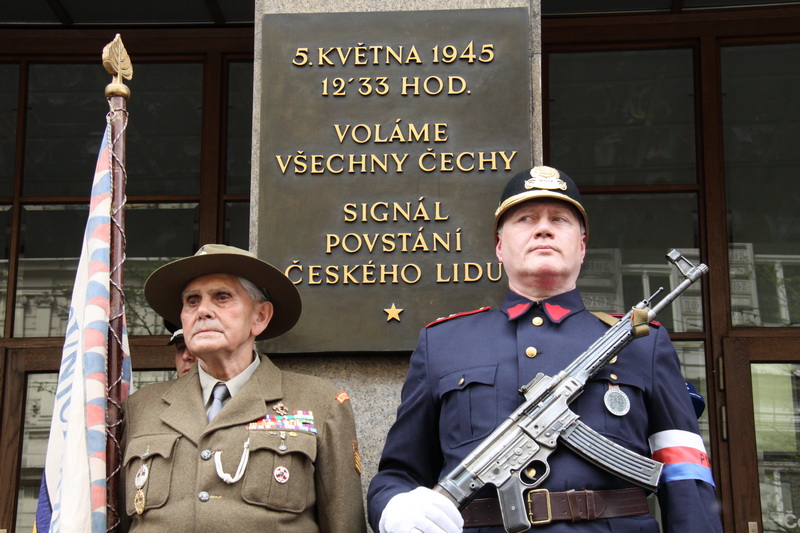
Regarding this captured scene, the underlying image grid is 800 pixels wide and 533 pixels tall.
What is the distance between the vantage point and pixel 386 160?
4691 millimetres

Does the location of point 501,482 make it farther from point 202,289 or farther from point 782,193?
point 782,193

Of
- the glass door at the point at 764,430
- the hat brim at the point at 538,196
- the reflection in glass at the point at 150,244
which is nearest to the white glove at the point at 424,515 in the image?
the hat brim at the point at 538,196

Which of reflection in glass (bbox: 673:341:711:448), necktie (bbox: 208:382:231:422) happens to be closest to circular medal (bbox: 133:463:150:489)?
necktie (bbox: 208:382:231:422)

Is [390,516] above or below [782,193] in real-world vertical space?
below

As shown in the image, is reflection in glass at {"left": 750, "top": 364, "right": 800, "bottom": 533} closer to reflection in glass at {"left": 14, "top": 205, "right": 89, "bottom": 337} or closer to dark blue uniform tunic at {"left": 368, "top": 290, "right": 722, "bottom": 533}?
dark blue uniform tunic at {"left": 368, "top": 290, "right": 722, "bottom": 533}

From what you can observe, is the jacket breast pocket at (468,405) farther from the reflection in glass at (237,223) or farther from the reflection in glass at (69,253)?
the reflection in glass at (69,253)

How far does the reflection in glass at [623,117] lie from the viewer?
6.93 meters

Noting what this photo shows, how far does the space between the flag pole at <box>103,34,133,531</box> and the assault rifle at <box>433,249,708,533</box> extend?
47.8 inches

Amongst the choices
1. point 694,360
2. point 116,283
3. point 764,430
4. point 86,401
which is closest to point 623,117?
point 694,360

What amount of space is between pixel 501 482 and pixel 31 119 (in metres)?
4.92

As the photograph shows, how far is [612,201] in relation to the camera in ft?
23.1

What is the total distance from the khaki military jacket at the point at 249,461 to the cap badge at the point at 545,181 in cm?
100

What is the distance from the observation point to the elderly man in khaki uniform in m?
3.68

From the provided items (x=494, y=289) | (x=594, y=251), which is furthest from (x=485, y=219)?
(x=594, y=251)
